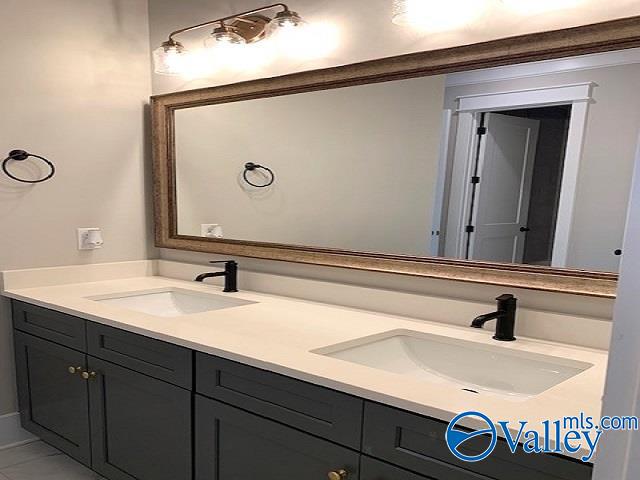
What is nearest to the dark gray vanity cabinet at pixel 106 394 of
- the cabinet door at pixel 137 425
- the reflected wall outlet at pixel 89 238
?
the cabinet door at pixel 137 425

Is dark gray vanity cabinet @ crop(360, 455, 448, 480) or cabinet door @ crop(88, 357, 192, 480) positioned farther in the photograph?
cabinet door @ crop(88, 357, 192, 480)

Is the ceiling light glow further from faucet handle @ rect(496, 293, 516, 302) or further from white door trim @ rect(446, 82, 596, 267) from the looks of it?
faucet handle @ rect(496, 293, 516, 302)

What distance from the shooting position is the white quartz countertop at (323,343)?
103cm

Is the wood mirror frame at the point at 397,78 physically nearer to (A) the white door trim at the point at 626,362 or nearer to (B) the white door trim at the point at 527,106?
(B) the white door trim at the point at 527,106

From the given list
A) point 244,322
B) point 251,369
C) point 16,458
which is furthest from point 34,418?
point 251,369

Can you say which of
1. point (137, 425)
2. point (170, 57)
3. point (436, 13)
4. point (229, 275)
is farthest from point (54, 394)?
point (436, 13)

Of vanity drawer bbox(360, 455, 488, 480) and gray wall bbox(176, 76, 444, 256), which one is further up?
gray wall bbox(176, 76, 444, 256)

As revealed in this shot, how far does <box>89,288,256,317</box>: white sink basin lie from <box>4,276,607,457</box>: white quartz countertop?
0.04 m

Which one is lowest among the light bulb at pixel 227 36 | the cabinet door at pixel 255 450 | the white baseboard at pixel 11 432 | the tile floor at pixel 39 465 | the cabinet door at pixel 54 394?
the tile floor at pixel 39 465

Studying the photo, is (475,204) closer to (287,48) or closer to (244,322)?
(244,322)

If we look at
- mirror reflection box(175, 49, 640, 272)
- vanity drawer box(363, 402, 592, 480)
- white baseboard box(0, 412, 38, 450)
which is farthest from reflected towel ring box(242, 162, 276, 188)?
white baseboard box(0, 412, 38, 450)

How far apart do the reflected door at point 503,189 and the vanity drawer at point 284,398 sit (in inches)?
28.4

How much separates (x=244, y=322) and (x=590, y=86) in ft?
4.10

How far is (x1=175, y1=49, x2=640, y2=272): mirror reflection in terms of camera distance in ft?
4.55
